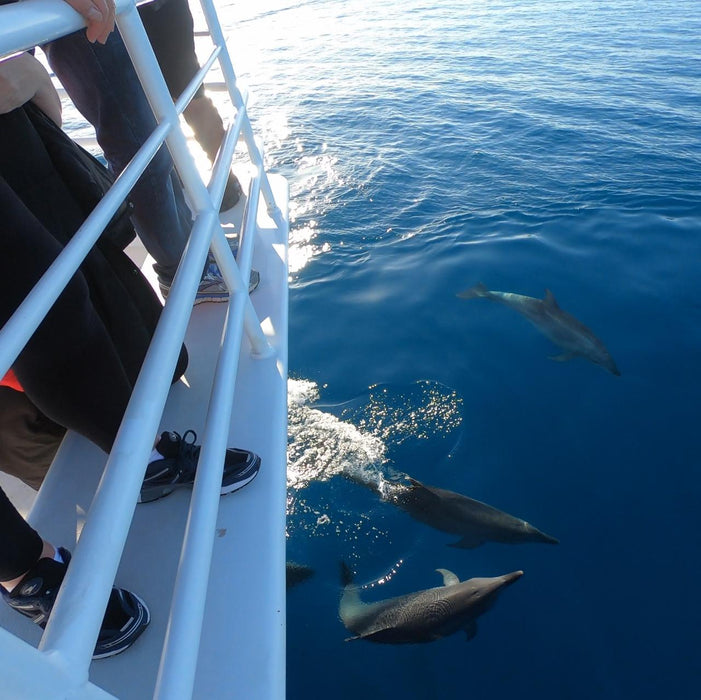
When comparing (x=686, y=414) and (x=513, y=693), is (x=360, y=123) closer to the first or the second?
(x=686, y=414)

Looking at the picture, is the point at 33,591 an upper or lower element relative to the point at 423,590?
upper

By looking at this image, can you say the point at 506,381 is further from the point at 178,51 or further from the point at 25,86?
the point at 25,86

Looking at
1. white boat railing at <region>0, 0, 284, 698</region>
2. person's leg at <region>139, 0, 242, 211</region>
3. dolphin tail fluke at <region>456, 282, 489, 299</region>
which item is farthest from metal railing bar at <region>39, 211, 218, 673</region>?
dolphin tail fluke at <region>456, 282, 489, 299</region>

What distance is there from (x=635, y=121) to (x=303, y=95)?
22.1 feet

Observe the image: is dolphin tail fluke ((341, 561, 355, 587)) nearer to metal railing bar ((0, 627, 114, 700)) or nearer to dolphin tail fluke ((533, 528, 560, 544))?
dolphin tail fluke ((533, 528, 560, 544))

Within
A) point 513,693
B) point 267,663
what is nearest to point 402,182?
point 513,693

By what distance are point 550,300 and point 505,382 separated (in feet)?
3.90

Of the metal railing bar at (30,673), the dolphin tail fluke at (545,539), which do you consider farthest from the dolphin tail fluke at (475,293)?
the metal railing bar at (30,673)

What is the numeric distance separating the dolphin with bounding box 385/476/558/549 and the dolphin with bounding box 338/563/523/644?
28 cm

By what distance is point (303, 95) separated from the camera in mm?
11828

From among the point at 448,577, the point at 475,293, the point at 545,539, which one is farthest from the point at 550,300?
the point at 448,577

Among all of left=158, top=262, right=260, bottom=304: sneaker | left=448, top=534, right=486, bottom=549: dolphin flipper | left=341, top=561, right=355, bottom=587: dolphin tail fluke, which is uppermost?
left=158, top=262, right=260, bottom=304: sneaker

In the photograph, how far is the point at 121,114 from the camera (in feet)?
7.34

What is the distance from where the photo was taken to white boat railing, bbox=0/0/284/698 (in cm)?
67
